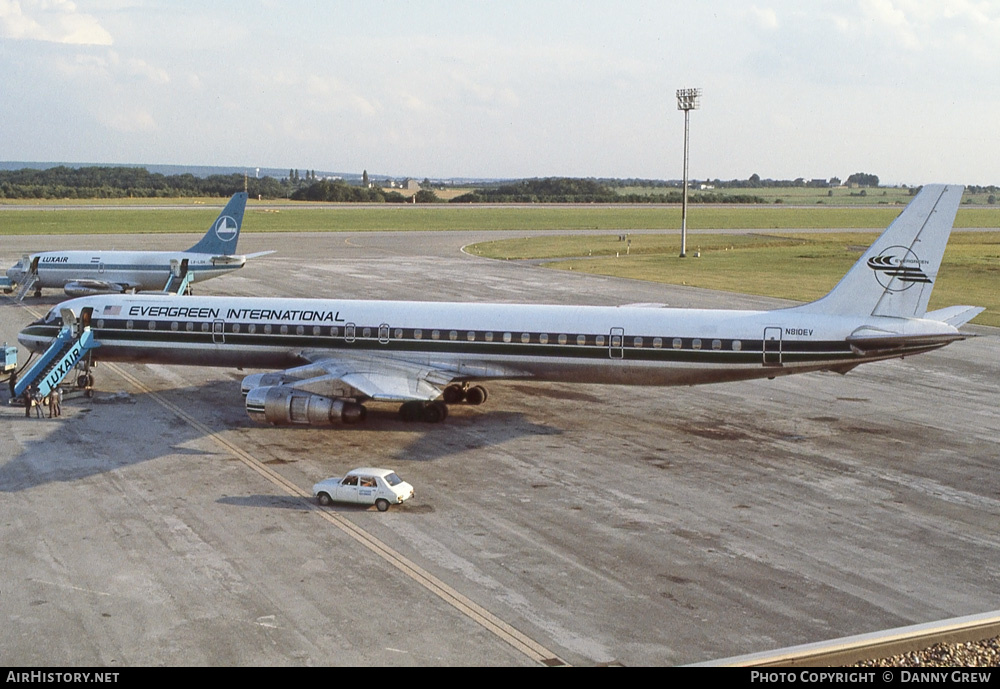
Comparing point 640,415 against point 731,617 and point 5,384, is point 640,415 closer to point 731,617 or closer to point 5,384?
point 731,617

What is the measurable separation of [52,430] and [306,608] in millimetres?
18691

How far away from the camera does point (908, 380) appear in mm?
44375

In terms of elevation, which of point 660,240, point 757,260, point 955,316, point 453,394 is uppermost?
point 660,240

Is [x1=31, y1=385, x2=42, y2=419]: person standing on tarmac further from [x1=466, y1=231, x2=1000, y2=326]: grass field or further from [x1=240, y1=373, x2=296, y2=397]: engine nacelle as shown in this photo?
[x1=466, y1=231, x2=1000, y2=326]: grass field

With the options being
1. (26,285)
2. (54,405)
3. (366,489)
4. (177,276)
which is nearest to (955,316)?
(366,489)

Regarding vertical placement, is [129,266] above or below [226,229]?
below

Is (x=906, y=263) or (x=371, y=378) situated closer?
(x=906, y=263)

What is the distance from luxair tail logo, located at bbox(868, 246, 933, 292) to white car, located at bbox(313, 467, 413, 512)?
17.5 m

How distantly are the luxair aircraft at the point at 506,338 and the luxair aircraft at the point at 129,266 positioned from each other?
25442mm

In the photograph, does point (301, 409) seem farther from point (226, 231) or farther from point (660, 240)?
point (660, 240)

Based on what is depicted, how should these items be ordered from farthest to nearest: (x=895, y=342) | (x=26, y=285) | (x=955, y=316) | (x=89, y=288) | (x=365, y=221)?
(x=365, y=221), (x=26, y=285), (x=89, y=288), (x=955, y=316), (x=895, y=342)

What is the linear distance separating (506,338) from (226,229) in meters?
36.5

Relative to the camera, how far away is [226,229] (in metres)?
65.8
